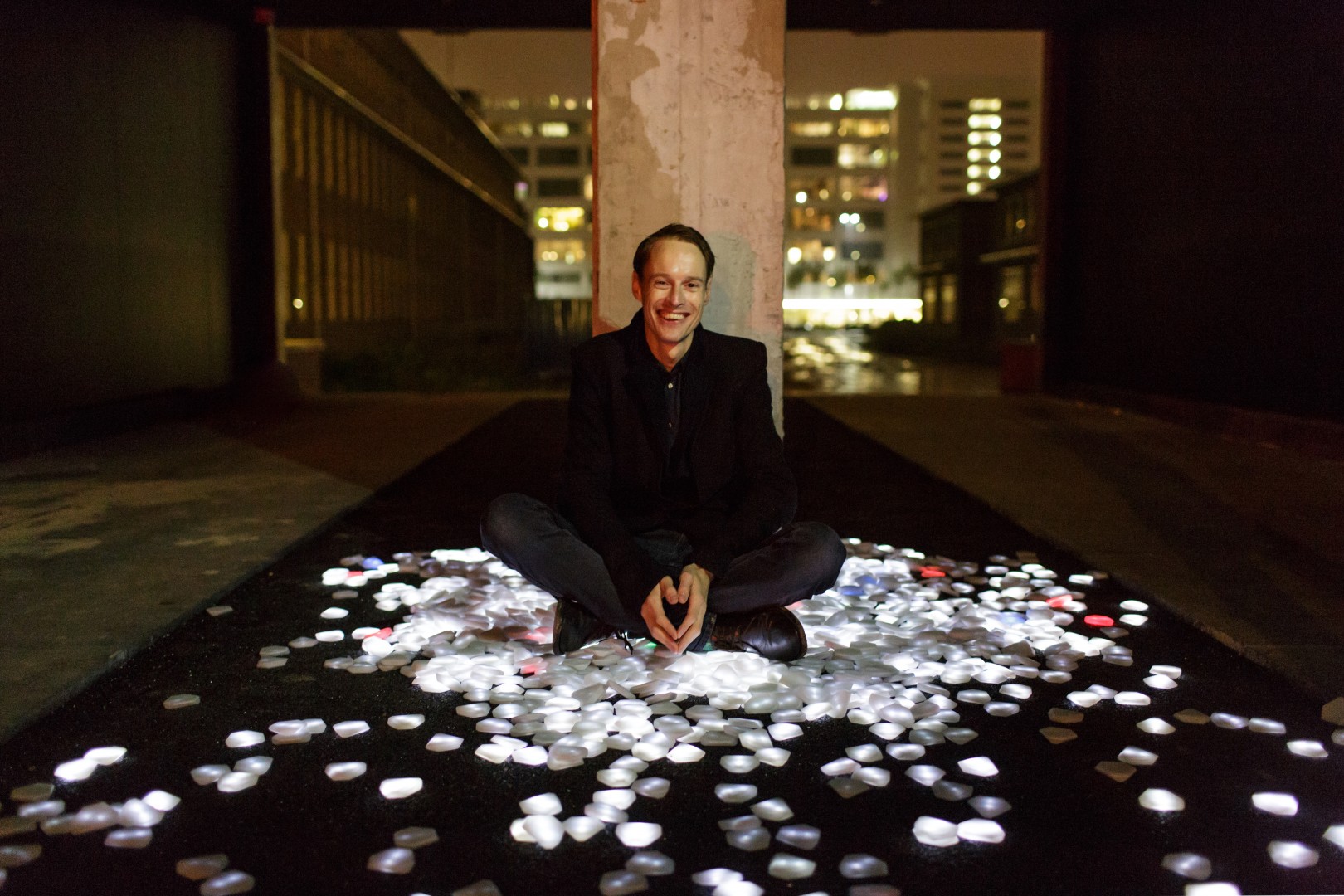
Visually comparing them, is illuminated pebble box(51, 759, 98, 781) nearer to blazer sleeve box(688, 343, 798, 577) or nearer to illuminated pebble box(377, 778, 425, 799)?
illuminated pebble box(377, 778, 425, 799)

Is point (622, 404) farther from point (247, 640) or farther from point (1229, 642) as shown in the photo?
point (1229, 642)

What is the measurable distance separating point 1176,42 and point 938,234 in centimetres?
3076

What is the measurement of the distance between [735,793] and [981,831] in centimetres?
55

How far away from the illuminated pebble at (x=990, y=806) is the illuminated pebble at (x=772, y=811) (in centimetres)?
42

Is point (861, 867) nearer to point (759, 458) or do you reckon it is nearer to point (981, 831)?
point (981, 831)

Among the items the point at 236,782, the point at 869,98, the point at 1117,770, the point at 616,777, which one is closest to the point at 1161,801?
the point at 1117,770

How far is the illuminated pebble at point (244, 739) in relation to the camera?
9.67ft

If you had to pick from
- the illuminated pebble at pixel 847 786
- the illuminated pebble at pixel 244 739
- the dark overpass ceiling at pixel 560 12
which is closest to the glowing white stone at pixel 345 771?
the illuminated pebble at pixel 244 739

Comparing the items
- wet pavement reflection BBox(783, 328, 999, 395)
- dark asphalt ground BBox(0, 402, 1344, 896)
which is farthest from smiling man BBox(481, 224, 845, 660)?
wet pavement reflection BBox(783, 328, 999, 395)

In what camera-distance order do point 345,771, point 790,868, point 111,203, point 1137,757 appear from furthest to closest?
point 111,203
point 1137,757
point 345,771
point 790,868

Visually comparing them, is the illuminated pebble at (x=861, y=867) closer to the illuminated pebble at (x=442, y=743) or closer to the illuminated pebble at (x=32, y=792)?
the illuminated pebble at (x=442, y=743)

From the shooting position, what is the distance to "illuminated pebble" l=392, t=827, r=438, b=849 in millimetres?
2371

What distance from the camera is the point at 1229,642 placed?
3.86 m

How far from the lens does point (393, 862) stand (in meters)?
2.27
